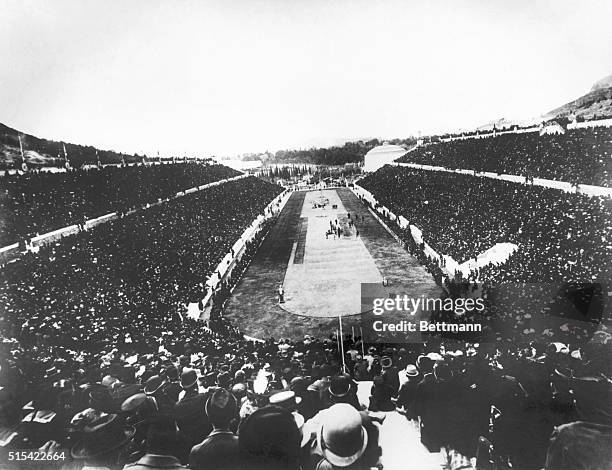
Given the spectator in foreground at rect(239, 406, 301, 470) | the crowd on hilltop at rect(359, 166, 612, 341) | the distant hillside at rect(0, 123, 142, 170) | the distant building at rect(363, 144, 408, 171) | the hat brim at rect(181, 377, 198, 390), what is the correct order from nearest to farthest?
the spectator in foreground at rect(239, 406, 301, 470)
the hat brim at rect(181, 377, 198, 390)
the crowd on hilltop at rect(359, 166, 612, 341)
the distant hillside at rect(0, 123, 142, 170)
the distant building at rect(363, 144, 408, 171)

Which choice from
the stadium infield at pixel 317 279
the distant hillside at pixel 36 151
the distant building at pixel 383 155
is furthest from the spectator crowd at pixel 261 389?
the distant building at pixel 383 155

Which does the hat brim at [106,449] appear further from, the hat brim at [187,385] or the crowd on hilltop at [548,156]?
the crowd on hilltop at [548,156]

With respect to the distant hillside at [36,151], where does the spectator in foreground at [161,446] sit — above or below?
below

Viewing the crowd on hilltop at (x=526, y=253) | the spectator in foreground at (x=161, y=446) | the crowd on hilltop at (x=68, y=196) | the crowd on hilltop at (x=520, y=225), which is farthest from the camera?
the crowd on hilltop at (x=68, y=196)

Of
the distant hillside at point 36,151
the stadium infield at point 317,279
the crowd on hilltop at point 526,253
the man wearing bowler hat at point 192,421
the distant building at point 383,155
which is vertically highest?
the distant hillside at point 36,151

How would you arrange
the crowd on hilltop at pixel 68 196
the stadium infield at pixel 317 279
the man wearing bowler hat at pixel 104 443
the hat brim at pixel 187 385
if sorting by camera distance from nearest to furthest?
the man wearing bowler hat at pixel 104 443, the hat brim at pixel 187 385, the stadium infield at pixel 317 279, the crowd on hilltop at pixel 68 196

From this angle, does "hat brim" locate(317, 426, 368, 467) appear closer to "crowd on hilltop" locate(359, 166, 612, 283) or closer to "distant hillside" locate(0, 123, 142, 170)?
"crowd on hilltop" locate(359, 166, 612, 283)

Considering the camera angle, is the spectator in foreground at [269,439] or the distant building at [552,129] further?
the distant building at [552,129]

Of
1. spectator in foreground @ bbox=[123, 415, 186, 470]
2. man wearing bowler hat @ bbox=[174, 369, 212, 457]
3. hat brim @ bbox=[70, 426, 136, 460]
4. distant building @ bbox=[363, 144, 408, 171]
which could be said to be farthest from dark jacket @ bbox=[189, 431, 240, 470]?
distant building @ bbox=[363, 144, 408, 171]
